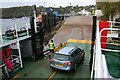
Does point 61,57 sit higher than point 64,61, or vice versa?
point 61,57

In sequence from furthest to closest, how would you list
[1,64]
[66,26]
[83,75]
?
[66,26]
[83,75]
[1,64]

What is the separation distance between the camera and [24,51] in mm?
13641

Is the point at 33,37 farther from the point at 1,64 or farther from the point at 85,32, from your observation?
the point at 85,32

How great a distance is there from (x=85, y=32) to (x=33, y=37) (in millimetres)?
12744

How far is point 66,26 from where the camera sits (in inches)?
1123

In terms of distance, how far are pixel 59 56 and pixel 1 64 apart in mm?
3406

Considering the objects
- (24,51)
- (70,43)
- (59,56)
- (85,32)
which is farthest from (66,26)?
(59,56)

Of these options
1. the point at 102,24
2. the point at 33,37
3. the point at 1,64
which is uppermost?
the point at 102,24

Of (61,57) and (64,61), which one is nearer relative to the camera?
(64,61)

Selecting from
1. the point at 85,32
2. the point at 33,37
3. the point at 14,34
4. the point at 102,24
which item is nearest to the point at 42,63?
the point at 33,37

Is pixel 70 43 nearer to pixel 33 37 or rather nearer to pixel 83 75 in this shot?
pixel 33 37

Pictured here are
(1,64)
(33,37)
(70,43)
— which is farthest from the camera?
(70,43)

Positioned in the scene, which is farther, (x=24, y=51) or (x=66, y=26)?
(x=66, y=26)

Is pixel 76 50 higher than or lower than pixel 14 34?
lower
